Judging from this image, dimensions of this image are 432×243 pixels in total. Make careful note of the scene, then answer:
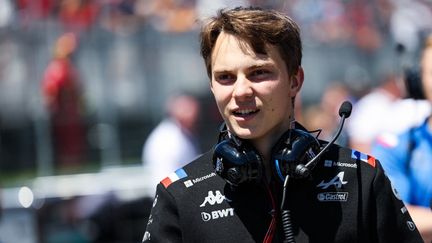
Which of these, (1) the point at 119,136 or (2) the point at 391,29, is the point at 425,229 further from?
(1) the point at 119,136

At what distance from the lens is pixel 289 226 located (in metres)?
2.98

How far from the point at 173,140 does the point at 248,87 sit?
6879 mm

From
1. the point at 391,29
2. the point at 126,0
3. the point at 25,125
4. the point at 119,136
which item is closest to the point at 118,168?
the point at 119,136

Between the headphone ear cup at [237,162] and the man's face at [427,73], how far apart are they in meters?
1.82

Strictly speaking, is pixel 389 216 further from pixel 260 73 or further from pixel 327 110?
pixel 327 110

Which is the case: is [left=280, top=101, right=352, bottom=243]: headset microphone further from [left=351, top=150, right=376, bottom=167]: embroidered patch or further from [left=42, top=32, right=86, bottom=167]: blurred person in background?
[left=42, top=32, right=86, bottom=167]: blurred person in background

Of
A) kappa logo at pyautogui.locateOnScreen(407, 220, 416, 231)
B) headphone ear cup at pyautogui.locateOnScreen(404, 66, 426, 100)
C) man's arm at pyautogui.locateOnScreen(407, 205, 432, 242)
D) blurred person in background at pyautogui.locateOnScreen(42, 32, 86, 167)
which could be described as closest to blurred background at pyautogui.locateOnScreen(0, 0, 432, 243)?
blurred person in background at pyautogui.locateOnScreen(42, 32, 86, 167)

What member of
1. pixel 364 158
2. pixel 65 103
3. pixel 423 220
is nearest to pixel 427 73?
pixel 423 220

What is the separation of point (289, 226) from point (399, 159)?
68.5 inches

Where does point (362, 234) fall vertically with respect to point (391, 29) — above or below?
below

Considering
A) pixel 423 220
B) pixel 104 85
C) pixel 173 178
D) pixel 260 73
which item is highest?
pixel 104 85

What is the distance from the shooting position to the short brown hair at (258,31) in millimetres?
3049

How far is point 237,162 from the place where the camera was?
3012 mm

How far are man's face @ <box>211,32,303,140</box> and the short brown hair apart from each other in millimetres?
22
